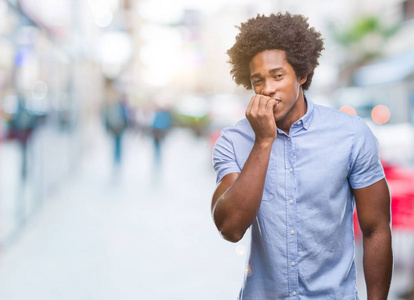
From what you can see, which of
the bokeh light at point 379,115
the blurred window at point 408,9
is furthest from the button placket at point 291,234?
the blurred window at point 408,9

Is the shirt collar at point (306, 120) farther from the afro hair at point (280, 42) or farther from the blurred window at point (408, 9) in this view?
the blurred window at point (408, 9)

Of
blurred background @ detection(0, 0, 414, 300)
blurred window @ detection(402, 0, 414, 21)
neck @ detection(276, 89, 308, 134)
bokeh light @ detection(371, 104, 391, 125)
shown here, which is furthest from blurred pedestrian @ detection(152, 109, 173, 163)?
blurred window @ detection(402, 0, 414, 21)

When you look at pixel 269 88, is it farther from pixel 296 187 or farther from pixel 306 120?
pixel 296 187

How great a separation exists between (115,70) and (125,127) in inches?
1674

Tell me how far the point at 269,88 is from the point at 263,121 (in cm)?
14

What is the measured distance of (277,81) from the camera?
1.93 meters

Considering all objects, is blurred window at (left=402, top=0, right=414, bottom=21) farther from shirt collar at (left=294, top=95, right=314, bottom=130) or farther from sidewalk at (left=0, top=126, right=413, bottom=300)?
shirt collar at (left=294, top=95, right=314, bottom=130)

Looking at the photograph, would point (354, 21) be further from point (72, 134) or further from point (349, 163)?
point (349, 163)

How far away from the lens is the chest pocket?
6.32 ft

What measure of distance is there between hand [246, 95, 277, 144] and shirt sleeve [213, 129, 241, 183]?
0.53 ft

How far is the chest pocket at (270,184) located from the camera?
1.93m

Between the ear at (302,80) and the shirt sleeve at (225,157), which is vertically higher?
the ear at (302,80)

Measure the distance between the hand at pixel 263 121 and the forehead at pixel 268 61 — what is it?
140 millimetres

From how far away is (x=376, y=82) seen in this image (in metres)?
28.9
